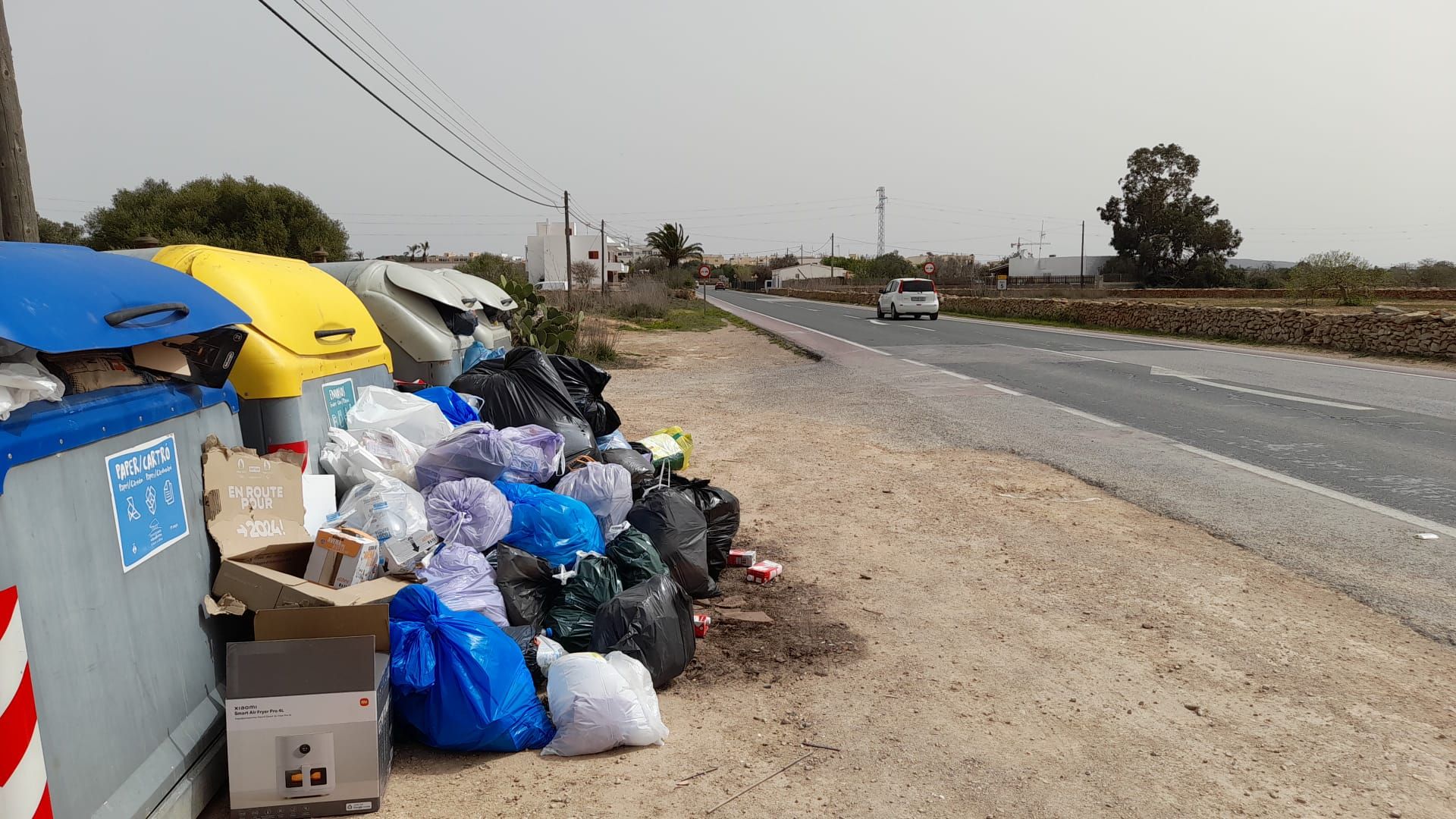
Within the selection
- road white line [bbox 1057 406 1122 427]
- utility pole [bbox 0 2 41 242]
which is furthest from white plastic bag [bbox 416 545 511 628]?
road white line [bbox 1057 406 1122 427]

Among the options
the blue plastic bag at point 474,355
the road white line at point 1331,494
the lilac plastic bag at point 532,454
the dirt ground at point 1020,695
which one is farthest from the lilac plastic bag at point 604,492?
the road white line at point 1331,494

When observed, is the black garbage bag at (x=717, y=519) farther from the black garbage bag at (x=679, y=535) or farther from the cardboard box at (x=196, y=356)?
the cardboard box at (x=196, y=356)

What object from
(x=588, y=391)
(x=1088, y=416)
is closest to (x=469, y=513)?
(x=588, y=391)

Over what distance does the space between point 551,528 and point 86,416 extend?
2.14 m

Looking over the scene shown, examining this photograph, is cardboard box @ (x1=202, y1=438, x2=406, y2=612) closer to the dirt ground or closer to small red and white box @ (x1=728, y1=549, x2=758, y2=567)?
the dirt ground

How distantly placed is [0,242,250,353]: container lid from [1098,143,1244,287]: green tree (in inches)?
2517

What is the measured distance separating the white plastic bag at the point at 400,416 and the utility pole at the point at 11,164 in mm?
2166

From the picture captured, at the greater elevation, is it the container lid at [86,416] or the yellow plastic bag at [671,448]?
the container lid at [86,416]

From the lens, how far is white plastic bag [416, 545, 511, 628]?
3.64 meters

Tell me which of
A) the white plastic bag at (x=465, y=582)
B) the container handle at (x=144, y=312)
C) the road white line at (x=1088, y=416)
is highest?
the container handle at (x=144, y=312)

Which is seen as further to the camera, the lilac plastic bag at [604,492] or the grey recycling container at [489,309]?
the grey recycling container at [489,309]

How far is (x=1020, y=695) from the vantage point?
12.1 ft

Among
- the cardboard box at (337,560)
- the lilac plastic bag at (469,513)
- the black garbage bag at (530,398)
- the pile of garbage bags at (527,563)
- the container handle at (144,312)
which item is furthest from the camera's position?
the black garbage bag at (530,398)

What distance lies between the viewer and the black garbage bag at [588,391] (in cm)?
679
